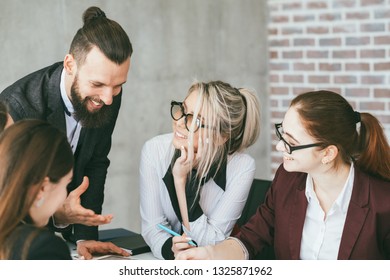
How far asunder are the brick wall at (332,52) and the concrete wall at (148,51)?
11 centimetres

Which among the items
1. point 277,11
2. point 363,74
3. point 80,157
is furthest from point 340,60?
point 80,157

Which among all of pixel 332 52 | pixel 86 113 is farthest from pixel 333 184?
pixel 332 52

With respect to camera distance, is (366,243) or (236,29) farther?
(236,29)

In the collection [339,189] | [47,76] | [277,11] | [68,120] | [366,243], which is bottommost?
[366,243]

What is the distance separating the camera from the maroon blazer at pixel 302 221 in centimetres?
217

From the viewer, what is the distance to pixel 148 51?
3869 millimetres

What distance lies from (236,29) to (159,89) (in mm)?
779

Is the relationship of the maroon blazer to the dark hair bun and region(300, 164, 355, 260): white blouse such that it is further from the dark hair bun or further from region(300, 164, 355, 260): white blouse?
the dark hair bun

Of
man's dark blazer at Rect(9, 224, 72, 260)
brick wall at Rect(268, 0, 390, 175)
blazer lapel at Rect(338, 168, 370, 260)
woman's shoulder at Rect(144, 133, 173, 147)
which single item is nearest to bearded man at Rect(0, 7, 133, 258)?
woman's shoulder at Rect(144, 133, 173, 147)

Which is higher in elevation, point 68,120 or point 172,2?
point 172,2

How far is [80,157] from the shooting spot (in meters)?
2.68

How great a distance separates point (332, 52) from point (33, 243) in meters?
3.03

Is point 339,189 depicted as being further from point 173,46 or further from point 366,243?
Result: point 173,46

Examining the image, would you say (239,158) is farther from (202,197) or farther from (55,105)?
(55,105)
